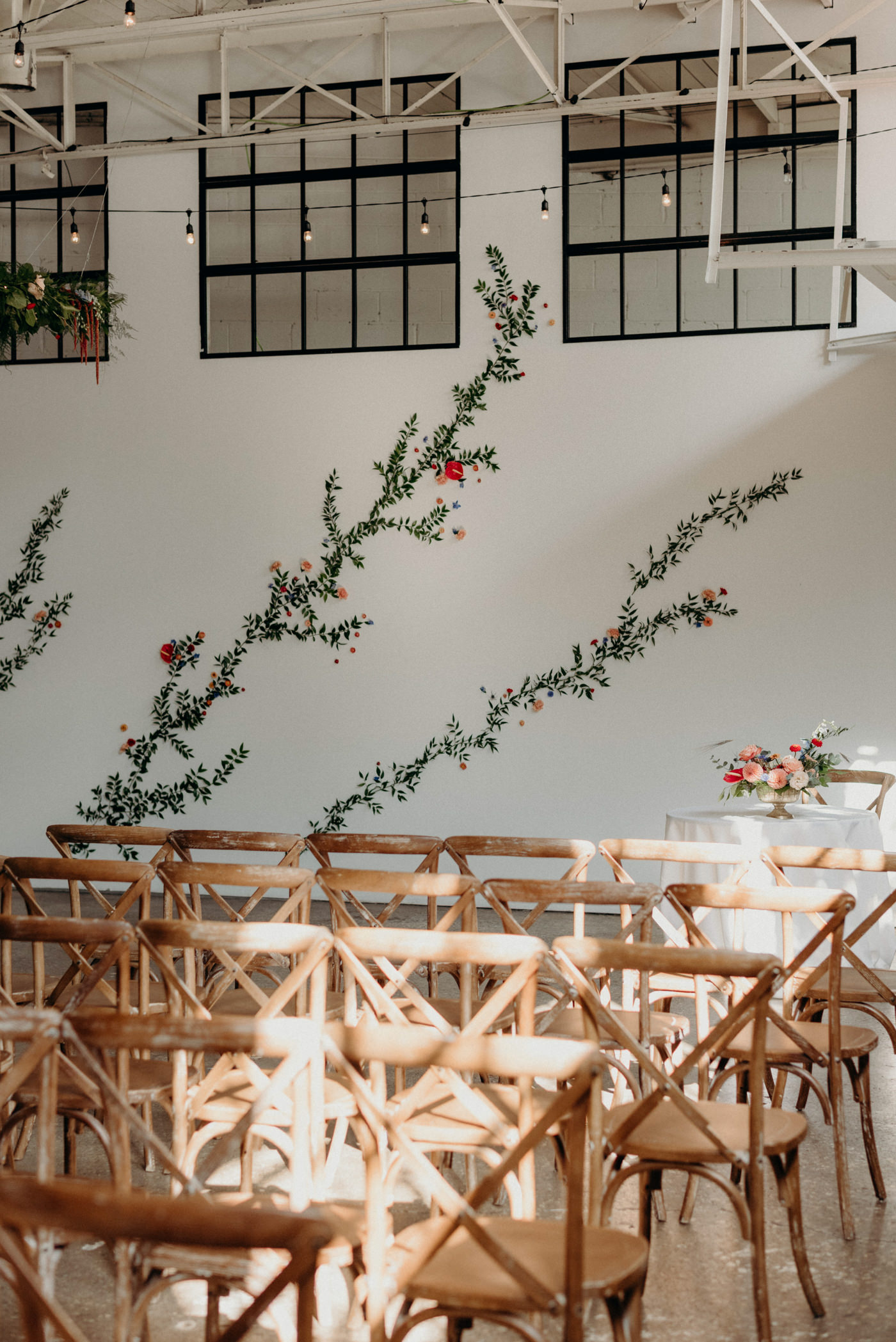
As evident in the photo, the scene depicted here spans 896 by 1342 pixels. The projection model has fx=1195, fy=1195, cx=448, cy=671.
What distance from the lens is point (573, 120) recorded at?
25.8ft

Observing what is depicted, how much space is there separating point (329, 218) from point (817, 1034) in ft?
22.1

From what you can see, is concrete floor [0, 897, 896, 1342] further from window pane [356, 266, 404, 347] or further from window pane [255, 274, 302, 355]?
window pane [255, 274, 302, 355]

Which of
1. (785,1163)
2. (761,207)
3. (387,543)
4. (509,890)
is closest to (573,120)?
(761,207)

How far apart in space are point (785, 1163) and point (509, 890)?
0.86 m

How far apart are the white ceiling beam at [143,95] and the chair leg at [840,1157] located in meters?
7.43

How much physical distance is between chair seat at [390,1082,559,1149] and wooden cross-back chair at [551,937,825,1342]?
0.60ft

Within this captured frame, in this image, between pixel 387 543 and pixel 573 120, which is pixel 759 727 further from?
pixel 573 120

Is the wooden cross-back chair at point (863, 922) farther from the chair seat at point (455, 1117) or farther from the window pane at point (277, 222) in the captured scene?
the window pane at point (277, 222)

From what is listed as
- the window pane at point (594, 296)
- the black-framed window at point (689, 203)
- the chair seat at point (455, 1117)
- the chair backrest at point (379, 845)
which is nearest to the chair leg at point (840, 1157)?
the chair seat at point (455, 1117)

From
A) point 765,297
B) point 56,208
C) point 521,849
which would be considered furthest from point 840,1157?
point 56,208

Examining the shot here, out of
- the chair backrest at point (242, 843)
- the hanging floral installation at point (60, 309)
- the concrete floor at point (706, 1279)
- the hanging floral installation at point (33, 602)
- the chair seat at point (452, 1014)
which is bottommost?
the concrete floor at point (706, 1279)

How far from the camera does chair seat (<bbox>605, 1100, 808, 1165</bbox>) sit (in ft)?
7.97

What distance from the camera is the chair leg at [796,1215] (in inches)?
102

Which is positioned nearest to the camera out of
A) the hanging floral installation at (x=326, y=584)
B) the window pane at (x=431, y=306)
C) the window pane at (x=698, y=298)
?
the window pane at (x=698, y=298)
